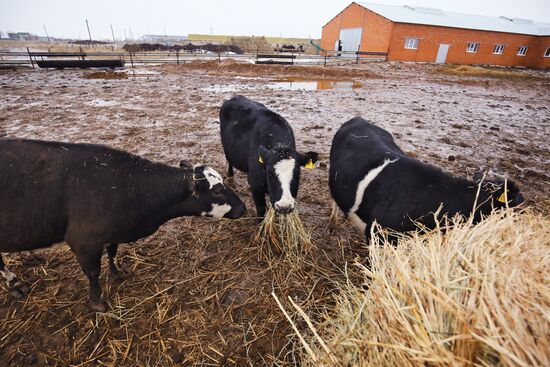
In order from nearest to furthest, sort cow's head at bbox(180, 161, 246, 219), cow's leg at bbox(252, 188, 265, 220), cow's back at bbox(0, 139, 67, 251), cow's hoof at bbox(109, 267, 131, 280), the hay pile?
1. the hay pile
2. cow's back at bbox(0, 139, 67, 251)
3. cow's head at bbox(180, 161, 246, 219)
4. cow's hoof at bbox(109, 267, 131, 280)
5. cow's leg at bbox(252, 188, 265, 220)

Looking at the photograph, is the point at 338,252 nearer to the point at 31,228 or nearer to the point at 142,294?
the point at 142,294

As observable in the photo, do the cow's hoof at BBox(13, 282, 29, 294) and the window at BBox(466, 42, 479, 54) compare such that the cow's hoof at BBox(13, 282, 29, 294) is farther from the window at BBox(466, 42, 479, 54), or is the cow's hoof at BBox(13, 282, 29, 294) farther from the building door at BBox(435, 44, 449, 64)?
the window at BBox(466, 42, 479, 54)

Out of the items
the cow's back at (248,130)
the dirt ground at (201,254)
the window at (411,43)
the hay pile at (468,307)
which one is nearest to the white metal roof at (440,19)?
the window at (411,43)

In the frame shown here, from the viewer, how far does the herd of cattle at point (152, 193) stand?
2.52m

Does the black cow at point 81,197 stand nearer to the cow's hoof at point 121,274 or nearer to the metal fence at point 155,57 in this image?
the cow's hoof at point 121,274

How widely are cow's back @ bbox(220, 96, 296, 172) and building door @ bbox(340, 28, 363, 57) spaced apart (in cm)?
3693

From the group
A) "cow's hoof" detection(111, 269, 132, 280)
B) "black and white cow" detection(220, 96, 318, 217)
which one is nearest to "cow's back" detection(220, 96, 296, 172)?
"black and white cow" detection(220, 96, 318, 217)

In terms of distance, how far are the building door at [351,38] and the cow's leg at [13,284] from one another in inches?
1593

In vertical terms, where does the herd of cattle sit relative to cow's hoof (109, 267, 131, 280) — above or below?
above

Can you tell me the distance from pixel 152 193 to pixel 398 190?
268 centimetres

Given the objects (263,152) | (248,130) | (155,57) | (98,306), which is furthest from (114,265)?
(155,57)

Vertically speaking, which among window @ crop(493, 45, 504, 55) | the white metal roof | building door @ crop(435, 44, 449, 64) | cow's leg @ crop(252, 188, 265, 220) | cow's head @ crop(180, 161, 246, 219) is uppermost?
the white metal roof

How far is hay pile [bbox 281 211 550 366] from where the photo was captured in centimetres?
83

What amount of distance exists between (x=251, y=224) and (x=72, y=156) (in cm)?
247
